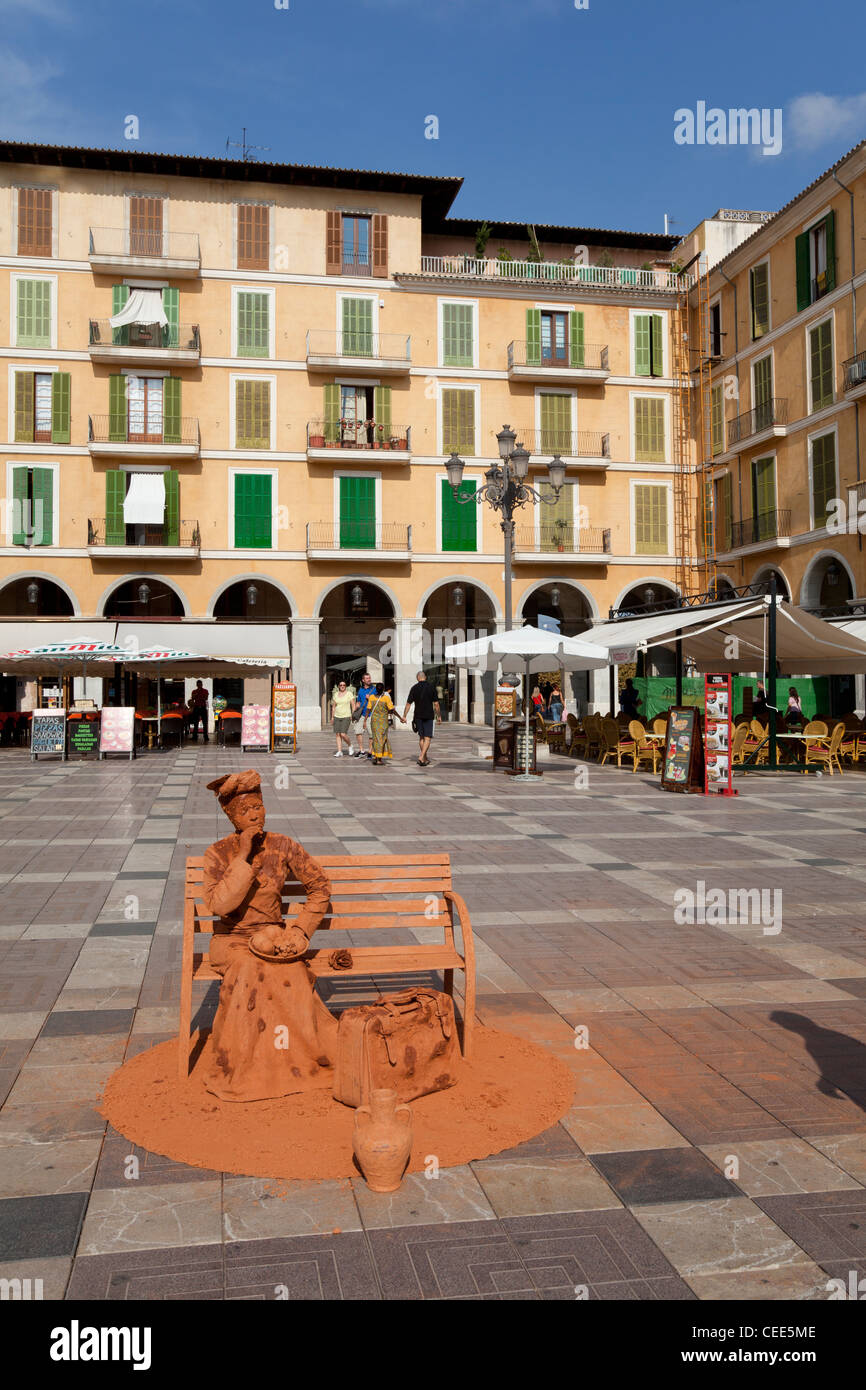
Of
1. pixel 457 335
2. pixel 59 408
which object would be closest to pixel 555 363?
pixel 457 335

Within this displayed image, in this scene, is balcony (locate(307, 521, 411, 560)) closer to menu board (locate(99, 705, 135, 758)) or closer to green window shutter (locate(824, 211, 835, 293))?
menu board (locate(99, 705, 135, 758))

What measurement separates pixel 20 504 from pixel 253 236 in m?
10.8

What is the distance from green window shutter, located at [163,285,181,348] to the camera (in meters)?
30.3

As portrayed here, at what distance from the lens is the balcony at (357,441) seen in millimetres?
31062

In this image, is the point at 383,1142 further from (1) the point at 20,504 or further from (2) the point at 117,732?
(1) the point at 20,504

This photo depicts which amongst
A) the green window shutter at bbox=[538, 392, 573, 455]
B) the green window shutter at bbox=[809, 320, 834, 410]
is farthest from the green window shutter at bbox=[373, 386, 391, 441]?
the green window shutter at bbox=[809, 320, 834, 410]

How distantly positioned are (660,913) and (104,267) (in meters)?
29.3

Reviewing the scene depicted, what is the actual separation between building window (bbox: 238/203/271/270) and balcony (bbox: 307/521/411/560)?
808 cm

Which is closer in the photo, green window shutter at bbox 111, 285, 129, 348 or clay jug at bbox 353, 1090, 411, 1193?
clay jug at bbox 353, 1090, 411, 1193

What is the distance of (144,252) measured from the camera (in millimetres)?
30453

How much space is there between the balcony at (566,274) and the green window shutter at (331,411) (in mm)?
5234

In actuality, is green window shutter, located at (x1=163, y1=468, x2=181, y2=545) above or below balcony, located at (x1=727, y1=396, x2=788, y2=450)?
below

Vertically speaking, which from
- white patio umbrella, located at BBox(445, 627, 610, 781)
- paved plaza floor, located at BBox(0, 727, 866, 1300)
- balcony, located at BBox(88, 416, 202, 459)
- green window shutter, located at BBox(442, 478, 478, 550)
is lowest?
paved plaza floor, located at BBox(0, 727, 866, 1300)
